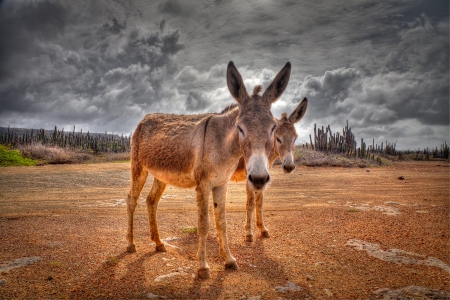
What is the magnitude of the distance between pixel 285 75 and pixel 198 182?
7.17 ft

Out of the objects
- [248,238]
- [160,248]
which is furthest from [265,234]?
[160,248]

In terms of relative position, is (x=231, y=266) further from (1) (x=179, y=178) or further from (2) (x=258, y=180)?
(2) (x=258, y=180)

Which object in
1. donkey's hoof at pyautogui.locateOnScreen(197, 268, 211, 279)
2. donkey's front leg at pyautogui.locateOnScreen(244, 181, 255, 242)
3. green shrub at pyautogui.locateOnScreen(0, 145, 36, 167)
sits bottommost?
donkey's hoof at pyautogui.locateOnScreen(197, 268, 211, 279)

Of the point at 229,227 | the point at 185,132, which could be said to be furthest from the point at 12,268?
the point at 229,227

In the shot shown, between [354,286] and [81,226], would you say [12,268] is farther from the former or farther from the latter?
[354,286]

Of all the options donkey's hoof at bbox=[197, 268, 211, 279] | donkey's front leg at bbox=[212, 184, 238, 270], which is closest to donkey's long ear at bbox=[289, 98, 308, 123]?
donkey's front leg at bbox=[212, 184, 238, 270]

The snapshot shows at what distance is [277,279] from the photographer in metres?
3.88

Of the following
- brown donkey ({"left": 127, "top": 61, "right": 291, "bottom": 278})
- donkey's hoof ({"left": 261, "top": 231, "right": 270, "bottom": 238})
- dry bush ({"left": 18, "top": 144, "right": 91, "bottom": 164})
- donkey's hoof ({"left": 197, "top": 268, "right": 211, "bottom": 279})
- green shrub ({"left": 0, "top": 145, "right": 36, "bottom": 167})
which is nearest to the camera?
brown donkey ({"left": 127, "top": 61, "right": 291, "bottom": 278})

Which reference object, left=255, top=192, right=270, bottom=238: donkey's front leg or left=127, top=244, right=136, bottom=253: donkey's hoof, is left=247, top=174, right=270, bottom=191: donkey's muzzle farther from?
left=255, top=192, right=270, bottom=238: donkey's front leg

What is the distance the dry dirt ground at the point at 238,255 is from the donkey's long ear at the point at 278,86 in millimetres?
2790

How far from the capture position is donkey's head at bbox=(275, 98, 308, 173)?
22.0ft

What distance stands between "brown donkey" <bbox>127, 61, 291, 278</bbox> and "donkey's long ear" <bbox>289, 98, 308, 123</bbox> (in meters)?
3.74

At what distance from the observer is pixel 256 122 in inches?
137

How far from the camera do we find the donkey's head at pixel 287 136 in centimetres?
670
